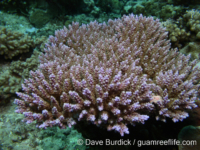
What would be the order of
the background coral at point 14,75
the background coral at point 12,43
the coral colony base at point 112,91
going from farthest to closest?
the background coral at point 12,43 < the background coral at point 14,75 < the coral colony base at point 112,91

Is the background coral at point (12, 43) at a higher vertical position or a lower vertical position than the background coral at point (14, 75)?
higher

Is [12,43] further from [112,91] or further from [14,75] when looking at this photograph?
[112,91]

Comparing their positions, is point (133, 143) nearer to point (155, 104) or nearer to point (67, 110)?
point (155, 104)

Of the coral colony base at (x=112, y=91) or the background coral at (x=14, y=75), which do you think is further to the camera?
the background coral at (x=14, y=75)

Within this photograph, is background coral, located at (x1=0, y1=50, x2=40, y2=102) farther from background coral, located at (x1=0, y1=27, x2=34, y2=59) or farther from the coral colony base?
the coral colony base

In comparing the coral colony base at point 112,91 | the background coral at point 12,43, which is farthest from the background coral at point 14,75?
the coral colony base at point 112,91

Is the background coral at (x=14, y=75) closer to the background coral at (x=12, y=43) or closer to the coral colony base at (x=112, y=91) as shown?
the background coral at (x=12, y=43)

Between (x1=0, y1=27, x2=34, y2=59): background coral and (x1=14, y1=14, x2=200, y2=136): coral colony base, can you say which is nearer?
(x1=14, y1=14, x2=200, y2=136): coral colony base

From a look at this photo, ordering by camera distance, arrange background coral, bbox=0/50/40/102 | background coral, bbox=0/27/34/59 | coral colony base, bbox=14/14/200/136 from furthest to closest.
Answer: background coral, bbox=0/27/34/59
background coral, bbox=0/50/40/102
coral colony base, bbox=14/14/200/136

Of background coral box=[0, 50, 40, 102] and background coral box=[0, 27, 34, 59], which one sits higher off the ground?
background coral box=[0, 27, 34, 59]

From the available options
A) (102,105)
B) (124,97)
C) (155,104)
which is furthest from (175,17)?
(102,105)

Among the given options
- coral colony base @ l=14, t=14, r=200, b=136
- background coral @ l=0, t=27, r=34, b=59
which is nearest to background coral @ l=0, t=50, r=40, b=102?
background coral @ l=0, t=27, r=34, b=59

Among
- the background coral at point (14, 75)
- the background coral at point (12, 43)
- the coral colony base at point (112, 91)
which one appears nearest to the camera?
the coral colony base at point (112, 91)

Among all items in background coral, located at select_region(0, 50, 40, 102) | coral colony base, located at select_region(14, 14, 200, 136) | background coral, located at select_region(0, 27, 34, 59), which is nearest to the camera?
coral colony base, located at select_region(14, 14, 200, 136)
